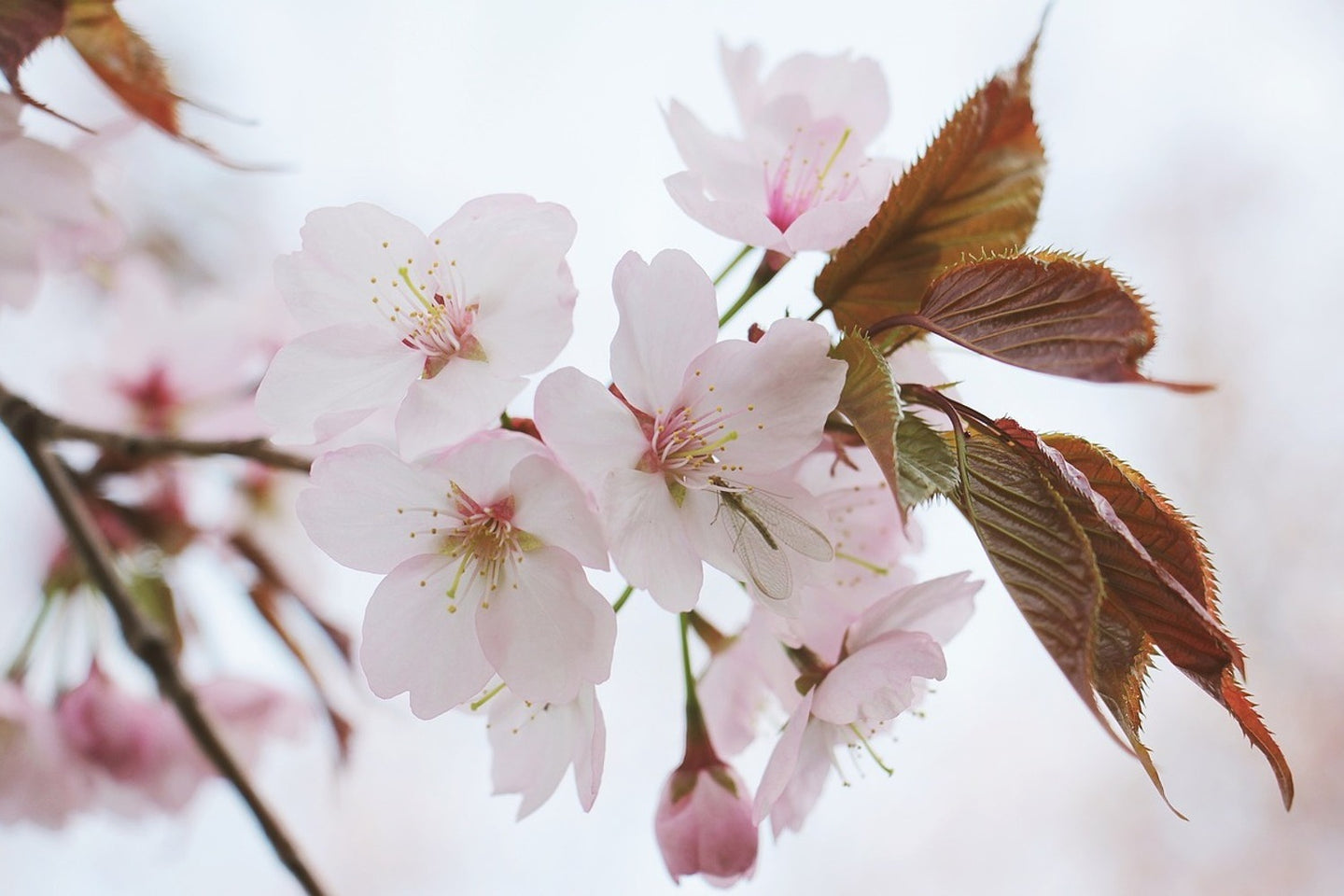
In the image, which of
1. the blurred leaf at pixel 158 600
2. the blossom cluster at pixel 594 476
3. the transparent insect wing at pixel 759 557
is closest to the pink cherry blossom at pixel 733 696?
the blossom cluster at pixel 594 476

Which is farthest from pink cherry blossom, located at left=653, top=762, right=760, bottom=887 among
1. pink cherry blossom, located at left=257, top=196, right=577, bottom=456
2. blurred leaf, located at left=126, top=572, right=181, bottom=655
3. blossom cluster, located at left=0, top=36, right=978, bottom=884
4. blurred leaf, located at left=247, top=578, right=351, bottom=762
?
blurred leaf, located at left=126, top=572, right=181, bottom=655

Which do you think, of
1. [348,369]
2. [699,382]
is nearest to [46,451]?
[348,369]

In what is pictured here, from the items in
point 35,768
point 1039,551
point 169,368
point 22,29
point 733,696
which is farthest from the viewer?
point 169,368

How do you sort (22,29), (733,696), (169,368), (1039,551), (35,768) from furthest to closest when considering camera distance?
(169,368), (35,768), (733,696), (22,29), (1039,551)

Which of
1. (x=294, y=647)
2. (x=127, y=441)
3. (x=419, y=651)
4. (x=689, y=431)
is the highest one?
(x=689, y=431)

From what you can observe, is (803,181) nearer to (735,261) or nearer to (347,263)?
(735,261)

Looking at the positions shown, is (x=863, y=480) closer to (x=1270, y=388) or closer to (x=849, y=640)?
(x=849, y=640)

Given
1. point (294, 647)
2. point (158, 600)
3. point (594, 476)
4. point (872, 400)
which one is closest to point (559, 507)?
point (594, 476)

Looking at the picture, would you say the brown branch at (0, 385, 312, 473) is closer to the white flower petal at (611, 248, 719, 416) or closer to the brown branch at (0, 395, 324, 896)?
the brown branch at (0, 395, 324, 896)
